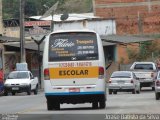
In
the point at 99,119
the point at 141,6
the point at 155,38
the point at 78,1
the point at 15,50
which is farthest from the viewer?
the point at 78,1

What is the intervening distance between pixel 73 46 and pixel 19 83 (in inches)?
858

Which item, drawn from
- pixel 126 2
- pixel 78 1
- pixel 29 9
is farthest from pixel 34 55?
pixel 78 1

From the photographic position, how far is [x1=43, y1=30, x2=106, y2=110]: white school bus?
24.7 m

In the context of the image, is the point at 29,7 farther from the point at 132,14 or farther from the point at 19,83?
the point at 19,83

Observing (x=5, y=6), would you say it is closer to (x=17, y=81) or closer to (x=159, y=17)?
(x=159, y=17)

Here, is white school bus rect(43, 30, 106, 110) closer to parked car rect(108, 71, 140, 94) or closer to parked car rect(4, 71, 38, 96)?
parked car rect(108, 71, 140, 94)

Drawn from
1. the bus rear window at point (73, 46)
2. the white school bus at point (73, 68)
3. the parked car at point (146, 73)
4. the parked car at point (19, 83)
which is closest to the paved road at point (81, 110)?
the white school bus at point (73, 68)

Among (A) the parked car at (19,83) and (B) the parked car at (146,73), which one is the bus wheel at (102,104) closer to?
(A) the parked car at (19,83)

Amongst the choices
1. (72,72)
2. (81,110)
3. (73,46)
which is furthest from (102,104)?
(73,46)

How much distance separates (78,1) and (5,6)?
31429 millimetres

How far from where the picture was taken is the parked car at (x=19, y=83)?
46.2 metres

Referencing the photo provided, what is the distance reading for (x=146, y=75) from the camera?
158 feet

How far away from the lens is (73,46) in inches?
984

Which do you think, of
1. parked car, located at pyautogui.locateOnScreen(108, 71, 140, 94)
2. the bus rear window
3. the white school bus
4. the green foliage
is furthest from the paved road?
the green foliage
